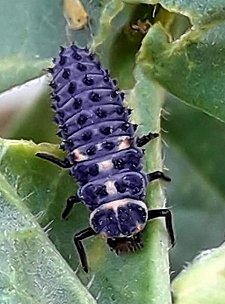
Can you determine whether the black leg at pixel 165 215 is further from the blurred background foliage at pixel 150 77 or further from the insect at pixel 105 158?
the blurred background foliage at pixel 150 77

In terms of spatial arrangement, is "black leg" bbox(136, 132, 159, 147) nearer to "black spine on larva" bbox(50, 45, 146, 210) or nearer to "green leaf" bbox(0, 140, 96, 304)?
"black spine on larva" bbox(50, 45, 146, 210)

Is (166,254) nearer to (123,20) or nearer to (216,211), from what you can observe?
(216,211)

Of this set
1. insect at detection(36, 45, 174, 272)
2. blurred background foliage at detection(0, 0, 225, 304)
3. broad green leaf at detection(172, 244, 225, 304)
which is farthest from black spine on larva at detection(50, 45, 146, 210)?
broad green leaf at detection(172, 244, 225, 304)

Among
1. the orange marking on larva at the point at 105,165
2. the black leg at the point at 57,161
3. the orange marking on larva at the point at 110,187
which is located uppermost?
the black leg at the point at 57,161

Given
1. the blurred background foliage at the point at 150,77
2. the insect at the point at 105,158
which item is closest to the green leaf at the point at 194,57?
the blurred background foliage at the point at 150,77

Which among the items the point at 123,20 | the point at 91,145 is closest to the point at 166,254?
the point at 91,145

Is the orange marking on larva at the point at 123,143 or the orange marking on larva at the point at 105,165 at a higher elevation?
the orange marking on larva at the point at 123,143

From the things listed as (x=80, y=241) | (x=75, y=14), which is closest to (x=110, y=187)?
(x=80, y=241)
